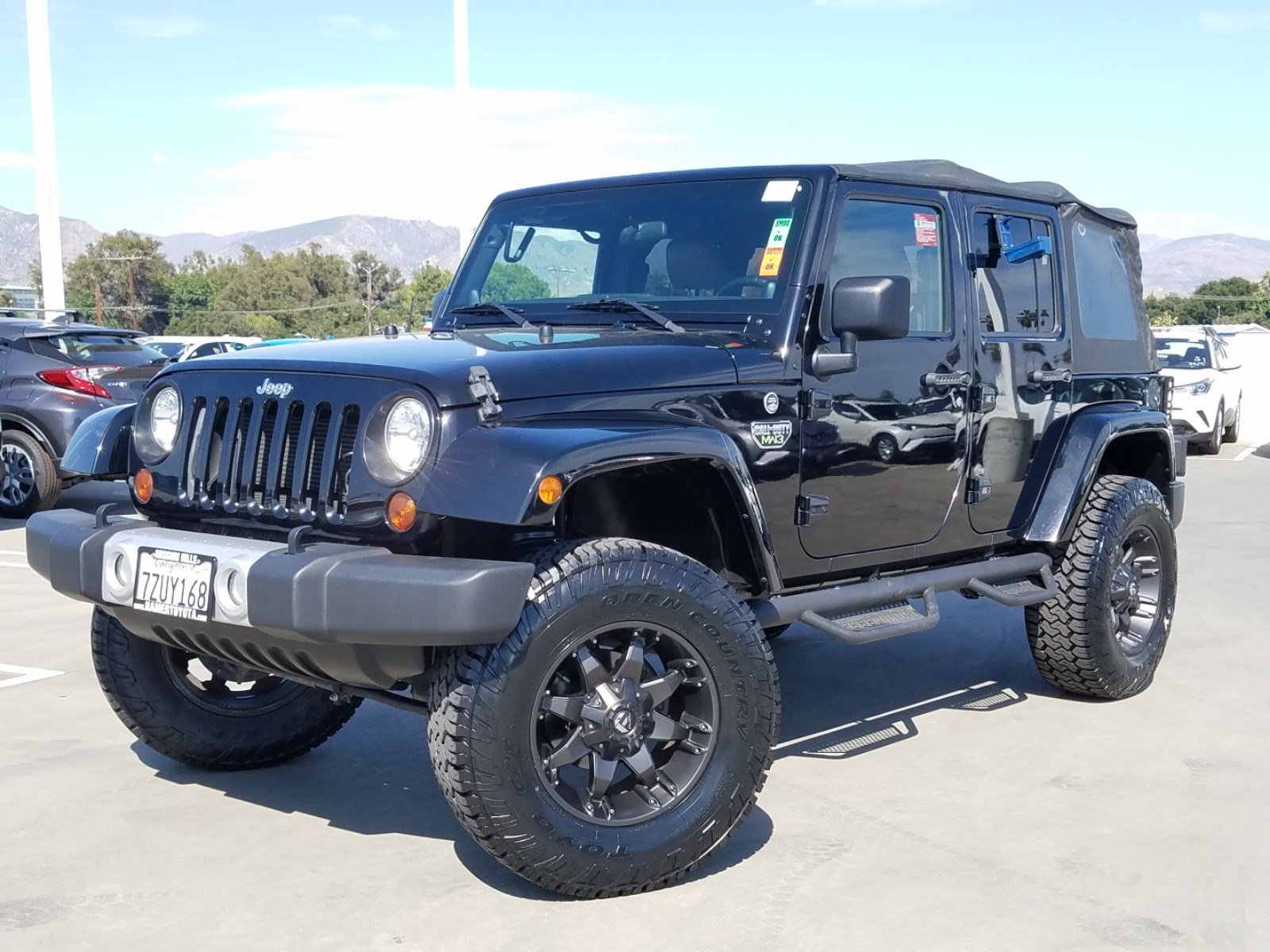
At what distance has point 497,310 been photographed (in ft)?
15.9

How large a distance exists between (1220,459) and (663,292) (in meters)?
15.0

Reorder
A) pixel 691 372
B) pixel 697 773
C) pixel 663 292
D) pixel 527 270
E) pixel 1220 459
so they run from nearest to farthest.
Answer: pixel 697 773, pixel 691 372, pixel 663 292, pixel 527 270, pixel 1220 459

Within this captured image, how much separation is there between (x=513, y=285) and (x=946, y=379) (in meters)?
1.55

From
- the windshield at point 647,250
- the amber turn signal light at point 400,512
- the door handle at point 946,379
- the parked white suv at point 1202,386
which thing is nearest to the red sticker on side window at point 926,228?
the door handle at point 946,379

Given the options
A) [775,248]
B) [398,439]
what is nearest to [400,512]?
[398,439]

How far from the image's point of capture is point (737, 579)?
4.25 meters

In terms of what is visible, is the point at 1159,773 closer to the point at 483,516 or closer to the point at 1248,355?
the point at 483,516

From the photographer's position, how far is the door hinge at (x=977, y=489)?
Answer: 5008 mm

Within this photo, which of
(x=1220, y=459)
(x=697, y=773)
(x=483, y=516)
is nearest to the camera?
(x=483, y=516)

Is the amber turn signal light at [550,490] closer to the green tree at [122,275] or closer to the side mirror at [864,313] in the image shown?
the side mirror at [864,313]

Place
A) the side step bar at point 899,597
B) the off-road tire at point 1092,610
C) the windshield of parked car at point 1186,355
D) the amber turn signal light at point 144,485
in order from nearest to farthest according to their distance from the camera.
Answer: the amber turn signal light at point 144,485, the side step bar at point 899,597, the off-road tire at point 1092,610, the windshield of parked car at point 1186,355

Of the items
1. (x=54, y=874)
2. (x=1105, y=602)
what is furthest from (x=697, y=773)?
(x=1105, y=602)

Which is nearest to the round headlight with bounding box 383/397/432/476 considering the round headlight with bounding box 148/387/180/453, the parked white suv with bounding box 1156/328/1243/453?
the round headlight with bounding box 148/387/180/453

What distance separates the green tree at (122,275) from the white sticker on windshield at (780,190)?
272ft
